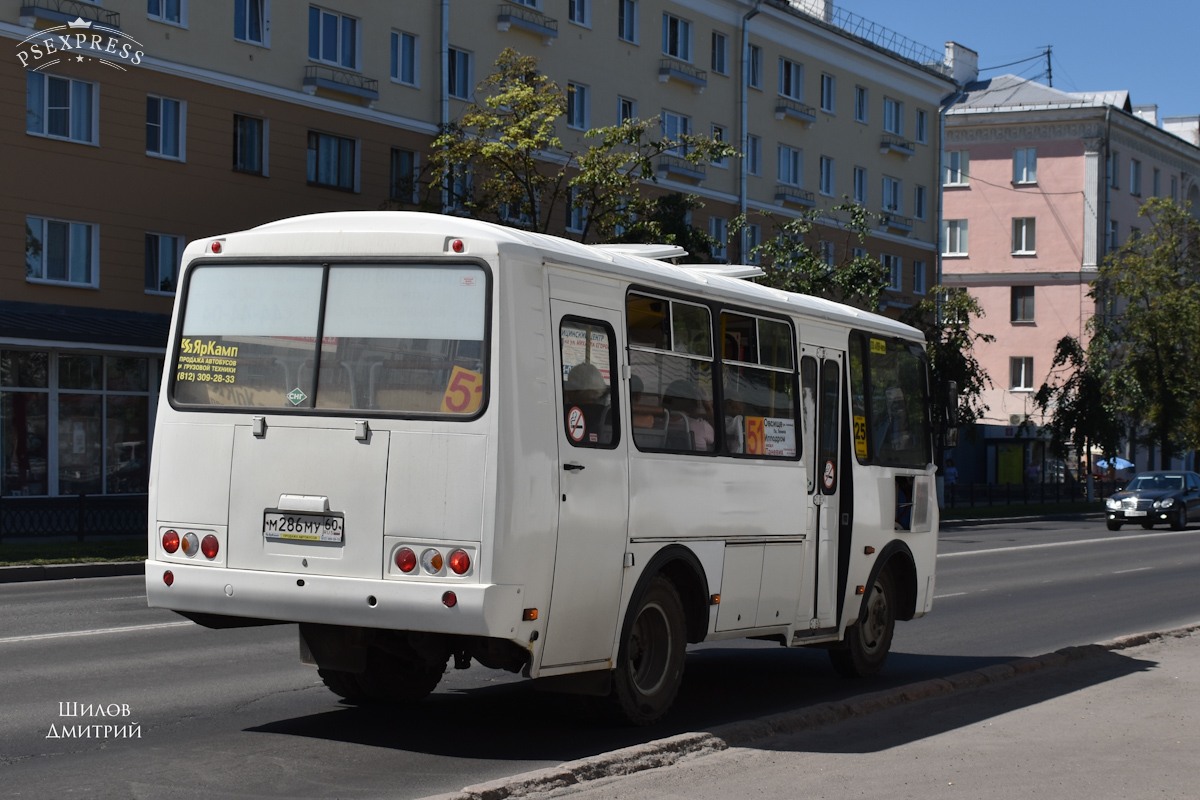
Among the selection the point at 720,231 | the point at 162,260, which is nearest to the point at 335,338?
the point at 162,260

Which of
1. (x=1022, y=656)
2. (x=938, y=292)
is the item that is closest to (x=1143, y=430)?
(x=938, y=292)

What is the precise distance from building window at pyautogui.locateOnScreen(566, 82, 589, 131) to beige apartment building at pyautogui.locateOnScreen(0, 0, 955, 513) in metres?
0.05

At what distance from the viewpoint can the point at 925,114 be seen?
6297 cm

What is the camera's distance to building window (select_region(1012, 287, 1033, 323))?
76.7 meters

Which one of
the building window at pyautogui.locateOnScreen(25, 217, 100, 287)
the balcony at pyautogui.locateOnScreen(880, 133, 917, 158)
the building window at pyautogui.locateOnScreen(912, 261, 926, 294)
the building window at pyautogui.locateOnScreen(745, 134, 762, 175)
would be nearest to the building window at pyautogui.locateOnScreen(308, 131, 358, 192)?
the building window at pyautogui.locateOnScreen(25, 217, 100, 287)

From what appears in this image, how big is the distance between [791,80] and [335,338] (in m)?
46.9

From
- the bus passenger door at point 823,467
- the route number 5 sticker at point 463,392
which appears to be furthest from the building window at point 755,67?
the route number 5 sticker at point 463,392

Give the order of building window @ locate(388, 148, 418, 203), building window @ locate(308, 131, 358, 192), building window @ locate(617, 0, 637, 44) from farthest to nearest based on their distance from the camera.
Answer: building window @ locate(617, 0, 637, 44) < building window @ locate(388, 148, 418, 203) < building window @ locate(308, 131, 358, 192)

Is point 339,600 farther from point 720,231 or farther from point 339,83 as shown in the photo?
point 720,231

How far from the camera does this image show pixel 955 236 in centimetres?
7788

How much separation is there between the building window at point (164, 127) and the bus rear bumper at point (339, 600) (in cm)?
2534

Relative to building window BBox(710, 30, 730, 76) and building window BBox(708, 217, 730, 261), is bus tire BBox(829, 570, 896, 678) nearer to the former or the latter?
building window BBox(708, 217, 730, 261)

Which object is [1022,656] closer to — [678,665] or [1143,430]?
[678,665]

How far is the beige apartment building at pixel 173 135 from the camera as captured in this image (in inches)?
1200
